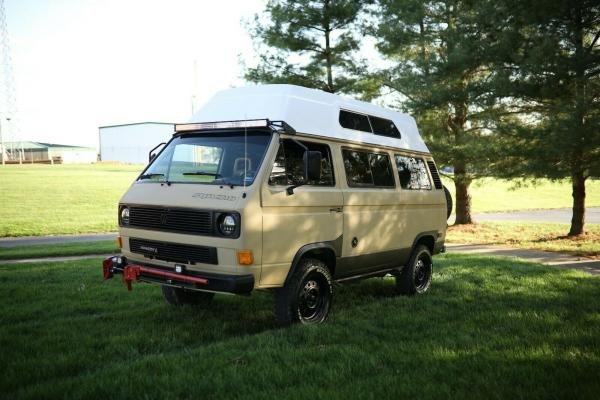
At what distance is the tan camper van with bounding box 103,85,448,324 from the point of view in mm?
5250

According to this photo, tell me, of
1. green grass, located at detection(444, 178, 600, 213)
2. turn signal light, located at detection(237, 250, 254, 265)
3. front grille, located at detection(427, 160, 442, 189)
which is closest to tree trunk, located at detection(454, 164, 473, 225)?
green grass, located at detection(444, 178, 600, 213)

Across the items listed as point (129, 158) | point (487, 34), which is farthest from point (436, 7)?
point (129, 158)

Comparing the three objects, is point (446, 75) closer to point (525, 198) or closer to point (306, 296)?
point (306, 296)

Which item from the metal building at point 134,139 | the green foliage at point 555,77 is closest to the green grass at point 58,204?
the green foliage at point 555,77

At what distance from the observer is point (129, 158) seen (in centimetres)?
8375

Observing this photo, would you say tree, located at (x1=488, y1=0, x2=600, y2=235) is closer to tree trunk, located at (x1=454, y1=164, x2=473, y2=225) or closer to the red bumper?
tree trunk, located at (x1=454, y1=164, x2=473, y2=225)

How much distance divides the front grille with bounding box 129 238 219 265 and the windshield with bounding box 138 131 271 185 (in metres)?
0.75

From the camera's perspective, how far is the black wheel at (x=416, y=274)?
7.97 meters

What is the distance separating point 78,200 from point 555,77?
2560 centimetres

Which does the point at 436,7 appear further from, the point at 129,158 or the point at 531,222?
the point at 129,158

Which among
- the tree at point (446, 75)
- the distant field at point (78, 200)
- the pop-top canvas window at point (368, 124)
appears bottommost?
the distant field at point (78, 200)

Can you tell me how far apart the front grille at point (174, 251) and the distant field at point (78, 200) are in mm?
13700

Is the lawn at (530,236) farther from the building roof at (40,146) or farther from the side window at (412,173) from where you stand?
the building roof at (40,146)

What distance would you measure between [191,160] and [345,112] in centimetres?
220
